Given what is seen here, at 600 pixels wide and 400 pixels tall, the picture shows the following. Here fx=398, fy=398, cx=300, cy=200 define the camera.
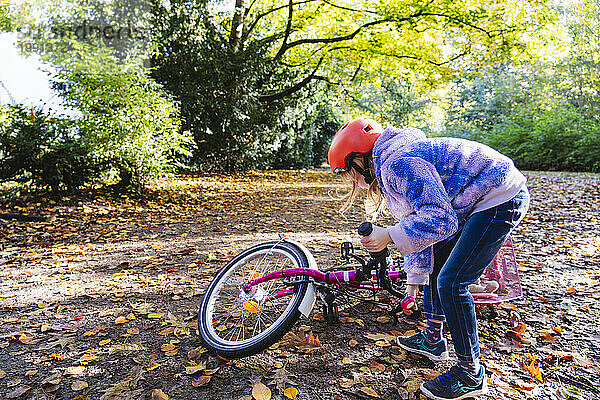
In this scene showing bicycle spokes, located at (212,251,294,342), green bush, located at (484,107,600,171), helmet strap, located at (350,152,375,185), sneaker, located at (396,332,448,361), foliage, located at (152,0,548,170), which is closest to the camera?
helmet strap, located at (350,152,375,185)

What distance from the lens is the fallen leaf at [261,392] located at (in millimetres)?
2178

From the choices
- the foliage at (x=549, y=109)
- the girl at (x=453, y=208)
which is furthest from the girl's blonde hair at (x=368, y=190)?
the foliage at (x=549, y=109)

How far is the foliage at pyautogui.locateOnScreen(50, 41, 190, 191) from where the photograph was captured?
805 centimetres

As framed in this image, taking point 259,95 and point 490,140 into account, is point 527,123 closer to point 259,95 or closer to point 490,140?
point 490,140

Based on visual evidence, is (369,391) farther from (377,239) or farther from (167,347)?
(167,347)

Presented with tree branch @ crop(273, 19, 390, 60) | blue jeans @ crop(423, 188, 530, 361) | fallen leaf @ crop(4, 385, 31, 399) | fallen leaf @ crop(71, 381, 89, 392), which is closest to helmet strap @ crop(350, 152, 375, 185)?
blue jeans @ crop(423, 188, 530, 361)

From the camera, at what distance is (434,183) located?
1.91 meters

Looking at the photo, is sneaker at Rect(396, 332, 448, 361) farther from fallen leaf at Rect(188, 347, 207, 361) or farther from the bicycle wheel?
fallen leaf at Rect(188, 347, 207, 361)

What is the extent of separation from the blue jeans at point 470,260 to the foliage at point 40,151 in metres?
7.71

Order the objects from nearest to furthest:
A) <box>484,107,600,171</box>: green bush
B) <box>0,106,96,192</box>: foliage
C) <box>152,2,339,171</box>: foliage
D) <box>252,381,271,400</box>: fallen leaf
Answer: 1. <box>252,381,271,400</box>: fallen leaf
2. <box>0,106,96,192</box>: foliage
3. <box>152,2,339,171</box>: foliage
4. <box>484,107,600,171</box>: green bush

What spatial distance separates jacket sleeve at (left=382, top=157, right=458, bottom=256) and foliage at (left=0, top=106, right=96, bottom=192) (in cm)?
755

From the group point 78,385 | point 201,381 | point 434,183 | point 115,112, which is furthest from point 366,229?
point 115,112

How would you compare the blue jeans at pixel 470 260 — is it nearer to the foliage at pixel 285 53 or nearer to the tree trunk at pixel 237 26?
the foliage at pixel 285 53

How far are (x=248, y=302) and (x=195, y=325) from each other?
0.51 metres
